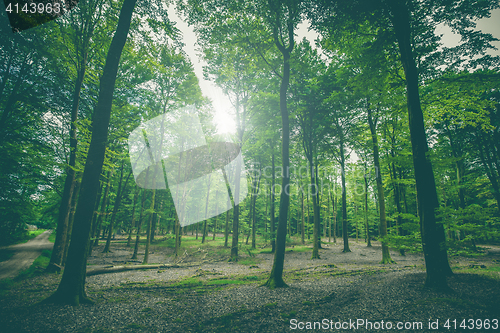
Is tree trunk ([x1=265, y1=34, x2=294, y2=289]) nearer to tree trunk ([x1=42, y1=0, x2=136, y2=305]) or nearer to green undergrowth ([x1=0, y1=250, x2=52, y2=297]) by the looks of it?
tree trunk ([x1=42, y1=0, x2=136, y2=305])

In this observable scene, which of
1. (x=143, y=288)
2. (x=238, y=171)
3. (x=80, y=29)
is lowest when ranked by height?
(x=143, y=288)

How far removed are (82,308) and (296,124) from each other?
54.7 feet

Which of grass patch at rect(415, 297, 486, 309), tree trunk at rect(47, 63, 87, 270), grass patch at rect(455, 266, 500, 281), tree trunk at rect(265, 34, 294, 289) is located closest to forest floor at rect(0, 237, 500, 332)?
grass patch at rect(415, 297, 486, 309)

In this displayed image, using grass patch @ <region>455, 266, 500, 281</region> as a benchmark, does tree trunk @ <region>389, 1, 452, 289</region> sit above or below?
above

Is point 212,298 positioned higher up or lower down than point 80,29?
lower down

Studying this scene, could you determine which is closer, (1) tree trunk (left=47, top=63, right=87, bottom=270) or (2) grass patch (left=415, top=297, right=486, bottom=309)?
(2) grass patch (left=415, top=297, right=486, bottom=309)

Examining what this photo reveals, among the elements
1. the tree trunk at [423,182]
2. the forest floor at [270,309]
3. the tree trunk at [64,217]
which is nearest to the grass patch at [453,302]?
the forest floor at [270,309]

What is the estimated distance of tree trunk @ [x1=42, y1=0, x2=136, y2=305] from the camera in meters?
5.10

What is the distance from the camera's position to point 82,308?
4.86 m

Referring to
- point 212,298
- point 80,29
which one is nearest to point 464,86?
point 212,298

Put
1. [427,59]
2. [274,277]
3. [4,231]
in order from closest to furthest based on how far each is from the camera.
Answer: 1. [274,277]
2. [427,59]
3. [4,231]

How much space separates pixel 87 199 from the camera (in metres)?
5.39

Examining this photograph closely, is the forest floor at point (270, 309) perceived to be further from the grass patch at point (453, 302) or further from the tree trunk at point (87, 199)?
the tree trunk at point (87, 199)

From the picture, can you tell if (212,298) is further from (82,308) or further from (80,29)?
(80,29)
